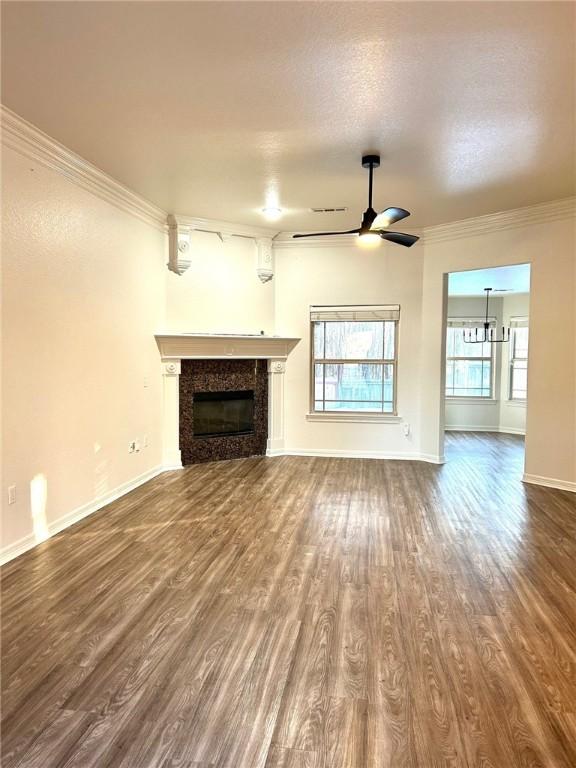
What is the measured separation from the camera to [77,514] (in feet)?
13.5

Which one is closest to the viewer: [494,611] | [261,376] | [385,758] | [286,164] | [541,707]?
[385,758]

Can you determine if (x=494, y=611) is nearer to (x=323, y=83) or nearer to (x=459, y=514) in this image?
(x=459, y=514)

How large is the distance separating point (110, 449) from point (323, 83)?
354 centimetres

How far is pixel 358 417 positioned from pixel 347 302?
5.18ft

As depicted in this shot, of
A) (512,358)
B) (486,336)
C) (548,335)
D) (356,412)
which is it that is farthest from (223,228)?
(512,358)

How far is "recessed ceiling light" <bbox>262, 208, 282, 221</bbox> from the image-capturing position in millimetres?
5496

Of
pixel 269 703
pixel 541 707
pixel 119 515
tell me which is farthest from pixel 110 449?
pixel 541 707

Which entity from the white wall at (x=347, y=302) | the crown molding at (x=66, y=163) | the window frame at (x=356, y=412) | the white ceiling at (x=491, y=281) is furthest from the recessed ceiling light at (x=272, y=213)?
the white ceiling at (x=491, y=281)

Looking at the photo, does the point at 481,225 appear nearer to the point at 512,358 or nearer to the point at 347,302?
the point at 347,302

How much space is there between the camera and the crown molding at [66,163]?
10.7 feet

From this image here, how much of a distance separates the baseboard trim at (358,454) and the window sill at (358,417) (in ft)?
1.40

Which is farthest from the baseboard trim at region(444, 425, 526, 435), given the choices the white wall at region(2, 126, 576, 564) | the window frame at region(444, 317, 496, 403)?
the white wall at region(2, 126, 576, 564)

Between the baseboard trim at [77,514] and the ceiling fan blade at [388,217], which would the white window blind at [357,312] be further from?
the baseboard trim at [77,514]

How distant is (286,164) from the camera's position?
162 inches
